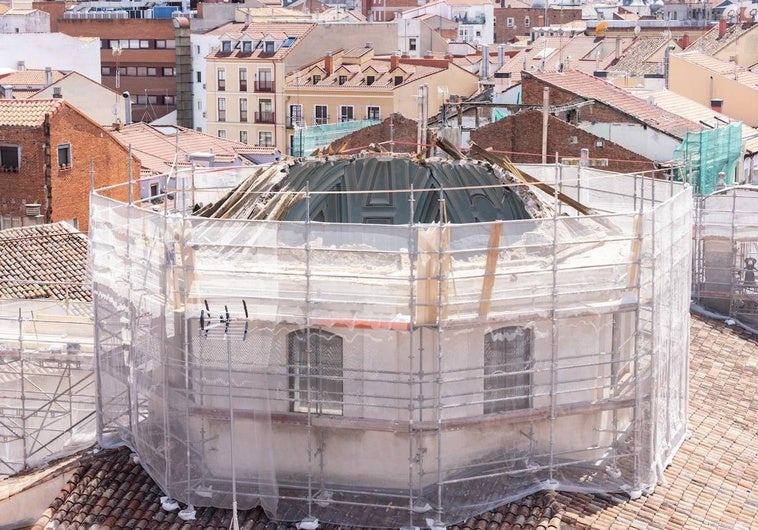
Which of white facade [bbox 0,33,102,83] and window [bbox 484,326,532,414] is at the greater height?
white facade [bbox 0,33,102,83]

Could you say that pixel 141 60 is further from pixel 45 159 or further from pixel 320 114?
pixel 45 159

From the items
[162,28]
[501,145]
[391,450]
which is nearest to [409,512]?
[391,450]

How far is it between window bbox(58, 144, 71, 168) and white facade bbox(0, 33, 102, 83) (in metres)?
27.4

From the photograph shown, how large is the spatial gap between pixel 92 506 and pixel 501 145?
2236cm

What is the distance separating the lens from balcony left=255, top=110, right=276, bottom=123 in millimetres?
63216

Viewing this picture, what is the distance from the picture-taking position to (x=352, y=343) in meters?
17.8

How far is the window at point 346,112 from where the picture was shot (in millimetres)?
59312

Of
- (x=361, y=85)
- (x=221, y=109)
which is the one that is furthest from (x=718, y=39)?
(x=221, y=109)

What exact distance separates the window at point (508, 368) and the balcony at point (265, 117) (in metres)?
45.7

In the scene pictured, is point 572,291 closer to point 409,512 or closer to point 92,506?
point 409,512

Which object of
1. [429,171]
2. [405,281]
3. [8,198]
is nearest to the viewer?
[405,281]

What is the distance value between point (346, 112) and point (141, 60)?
73.2 ft

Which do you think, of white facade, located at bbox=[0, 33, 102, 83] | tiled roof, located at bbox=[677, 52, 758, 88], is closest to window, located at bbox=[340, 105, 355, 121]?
white facade, located at bbox=[0, 33, 102, 83]

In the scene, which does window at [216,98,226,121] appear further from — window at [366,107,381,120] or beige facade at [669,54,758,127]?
beige facade at [669,54,758,127]
